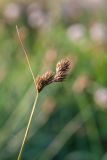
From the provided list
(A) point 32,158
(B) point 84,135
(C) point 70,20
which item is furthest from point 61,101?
(C) point 70,20

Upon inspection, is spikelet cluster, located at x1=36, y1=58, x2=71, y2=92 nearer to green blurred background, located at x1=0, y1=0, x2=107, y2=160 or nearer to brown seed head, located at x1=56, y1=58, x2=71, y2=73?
brown seed head, located at x1=56, y1=58, x2=71, y2=73

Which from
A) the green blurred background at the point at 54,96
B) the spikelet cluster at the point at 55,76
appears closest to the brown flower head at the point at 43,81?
the spikelet cluster at the point at 55,76

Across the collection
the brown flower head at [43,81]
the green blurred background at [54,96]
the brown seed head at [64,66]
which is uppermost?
the brown flower head at [43,81]

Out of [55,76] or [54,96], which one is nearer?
[55,76]

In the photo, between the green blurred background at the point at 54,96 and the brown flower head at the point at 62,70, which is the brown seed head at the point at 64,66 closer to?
the brown flower head at the point at 62,70

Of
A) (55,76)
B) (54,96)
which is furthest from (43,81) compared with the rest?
(54,96)

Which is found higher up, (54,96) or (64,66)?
(64,66)

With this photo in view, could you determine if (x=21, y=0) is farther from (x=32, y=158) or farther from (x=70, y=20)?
(x=32, y=158)

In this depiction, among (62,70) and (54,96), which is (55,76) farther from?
(54,96)
